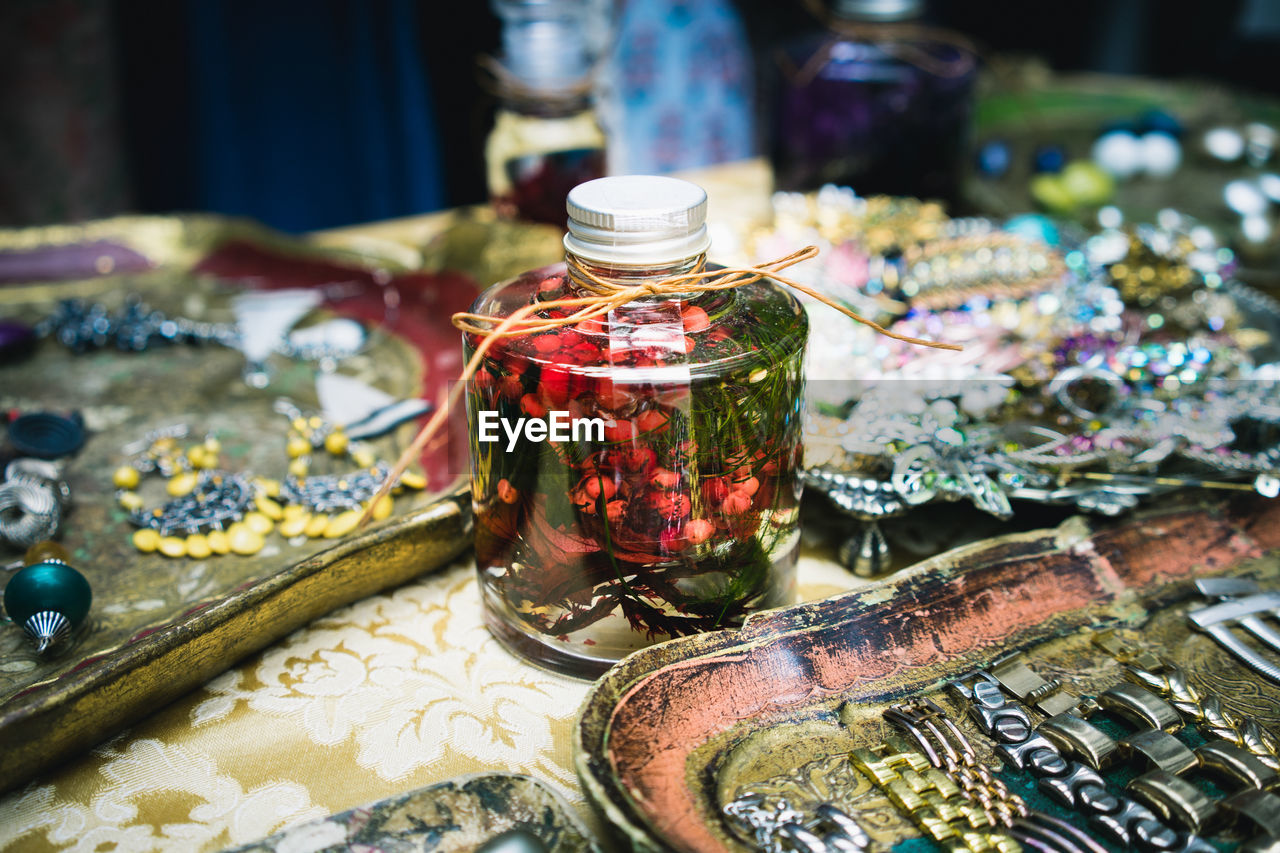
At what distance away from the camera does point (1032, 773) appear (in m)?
0.50

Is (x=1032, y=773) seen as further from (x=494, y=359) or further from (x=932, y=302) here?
(x=932, y=302)

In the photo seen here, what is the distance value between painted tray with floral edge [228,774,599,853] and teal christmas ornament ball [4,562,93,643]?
22 centimetres

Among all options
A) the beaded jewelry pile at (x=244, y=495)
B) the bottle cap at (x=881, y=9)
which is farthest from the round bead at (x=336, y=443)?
the bottle cap at (x=881, y=9)

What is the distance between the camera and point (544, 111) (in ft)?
3.28

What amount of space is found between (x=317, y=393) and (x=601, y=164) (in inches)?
15.6

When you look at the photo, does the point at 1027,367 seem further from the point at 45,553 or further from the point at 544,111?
the point at 45,553

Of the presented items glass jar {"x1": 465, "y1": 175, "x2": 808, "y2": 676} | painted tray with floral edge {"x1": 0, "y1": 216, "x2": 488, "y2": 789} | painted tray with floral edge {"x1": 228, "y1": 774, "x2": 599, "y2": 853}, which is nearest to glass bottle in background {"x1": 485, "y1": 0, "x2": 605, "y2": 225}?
painted tray with floral edge {"x1": 0, "y1": 216, "x2": 488, "y2": 789}

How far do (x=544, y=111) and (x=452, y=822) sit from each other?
2.50 feet

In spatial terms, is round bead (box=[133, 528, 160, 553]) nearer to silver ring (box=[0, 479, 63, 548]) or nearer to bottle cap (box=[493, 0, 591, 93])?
silver ring (box=[0, 479, 63, 548])

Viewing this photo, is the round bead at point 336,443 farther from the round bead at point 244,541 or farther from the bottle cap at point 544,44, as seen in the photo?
the bottle cap at point 544,44

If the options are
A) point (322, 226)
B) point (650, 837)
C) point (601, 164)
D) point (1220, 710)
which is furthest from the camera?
point (322, 226)

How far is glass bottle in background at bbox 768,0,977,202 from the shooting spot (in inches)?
41.9

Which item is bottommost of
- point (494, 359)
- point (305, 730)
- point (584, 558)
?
point (305, 730)

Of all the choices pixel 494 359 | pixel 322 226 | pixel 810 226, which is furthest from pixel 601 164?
pixel 322 226
